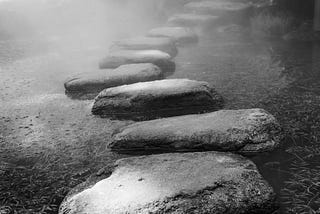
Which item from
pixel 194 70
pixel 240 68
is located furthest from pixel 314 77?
pixel 194 70

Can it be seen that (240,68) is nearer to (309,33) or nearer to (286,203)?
(309,33)

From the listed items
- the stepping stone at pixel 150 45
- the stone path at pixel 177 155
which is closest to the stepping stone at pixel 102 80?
the stone path at pixel 177 155

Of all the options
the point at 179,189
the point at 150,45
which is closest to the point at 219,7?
the point at 150,45

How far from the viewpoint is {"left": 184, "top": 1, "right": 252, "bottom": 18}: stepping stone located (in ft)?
21.5

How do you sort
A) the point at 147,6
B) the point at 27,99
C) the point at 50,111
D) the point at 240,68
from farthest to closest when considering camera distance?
1. the point at 147,6
2. the point at 240,68
3. the point at 27,99
4. the point at 50,111

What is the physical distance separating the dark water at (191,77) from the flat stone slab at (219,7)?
1222 mm

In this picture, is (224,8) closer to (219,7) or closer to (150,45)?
(219,7)

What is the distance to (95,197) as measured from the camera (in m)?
1.58

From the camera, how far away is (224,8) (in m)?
6.76

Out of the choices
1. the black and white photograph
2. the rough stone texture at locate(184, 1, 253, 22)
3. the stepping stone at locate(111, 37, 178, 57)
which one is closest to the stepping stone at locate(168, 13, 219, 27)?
the rough stone texture at locate(184, 1, 253, 22)

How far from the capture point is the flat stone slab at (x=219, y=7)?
659cm

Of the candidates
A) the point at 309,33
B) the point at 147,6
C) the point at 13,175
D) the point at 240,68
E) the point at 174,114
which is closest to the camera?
the point at 13,175

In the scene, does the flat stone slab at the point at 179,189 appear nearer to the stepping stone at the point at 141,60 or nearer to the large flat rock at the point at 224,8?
the stepping stone at the point at 141,60

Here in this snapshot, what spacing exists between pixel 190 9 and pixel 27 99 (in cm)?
489
